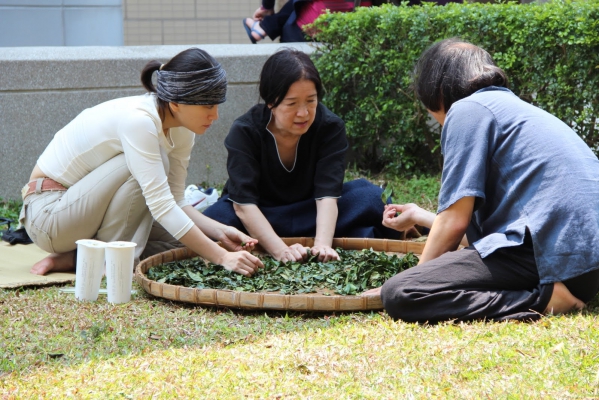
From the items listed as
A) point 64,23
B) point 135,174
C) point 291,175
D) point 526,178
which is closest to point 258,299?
point 135,174

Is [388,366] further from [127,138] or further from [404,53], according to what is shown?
[404,53]

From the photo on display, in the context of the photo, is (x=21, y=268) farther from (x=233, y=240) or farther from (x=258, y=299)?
(x=258, y=299)

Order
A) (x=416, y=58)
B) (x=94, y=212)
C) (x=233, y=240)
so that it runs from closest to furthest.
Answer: (x=94, y=212), (x=233, y=240), (x=416, y=58)

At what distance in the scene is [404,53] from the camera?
6711mm

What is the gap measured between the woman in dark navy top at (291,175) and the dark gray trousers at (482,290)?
1157 mm

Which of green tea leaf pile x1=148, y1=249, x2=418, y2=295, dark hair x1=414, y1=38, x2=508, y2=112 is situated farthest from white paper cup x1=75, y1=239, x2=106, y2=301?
dark hair x1=414, y1=38, x2=508, y2=112

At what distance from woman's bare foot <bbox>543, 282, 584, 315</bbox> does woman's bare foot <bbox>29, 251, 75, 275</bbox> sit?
8.52 feet

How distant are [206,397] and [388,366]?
63cm

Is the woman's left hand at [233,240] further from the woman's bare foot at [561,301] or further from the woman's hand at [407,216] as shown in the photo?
the woman's bare foot at [561,301]

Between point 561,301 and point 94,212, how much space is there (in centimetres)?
238

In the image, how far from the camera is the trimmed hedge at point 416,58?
19.4 ft

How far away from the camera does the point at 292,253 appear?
13.9 feet

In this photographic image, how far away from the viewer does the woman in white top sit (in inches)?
153

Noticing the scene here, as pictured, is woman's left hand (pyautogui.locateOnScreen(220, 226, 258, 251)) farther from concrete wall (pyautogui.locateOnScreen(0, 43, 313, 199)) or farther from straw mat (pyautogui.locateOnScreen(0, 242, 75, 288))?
concrete wall (pyautogui.locateOnScreen(0, 43, 313, 199))
